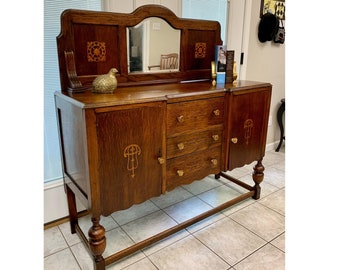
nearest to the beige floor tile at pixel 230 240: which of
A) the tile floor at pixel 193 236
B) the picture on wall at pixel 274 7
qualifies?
the tile floor at pixel 193 236

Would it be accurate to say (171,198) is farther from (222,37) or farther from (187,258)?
(222,37)

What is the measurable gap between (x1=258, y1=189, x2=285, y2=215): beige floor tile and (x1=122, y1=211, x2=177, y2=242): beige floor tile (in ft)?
2.56

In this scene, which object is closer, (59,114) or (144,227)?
(59,114)

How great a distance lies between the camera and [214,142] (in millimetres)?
1647

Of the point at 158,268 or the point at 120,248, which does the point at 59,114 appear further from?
the point at 158,268

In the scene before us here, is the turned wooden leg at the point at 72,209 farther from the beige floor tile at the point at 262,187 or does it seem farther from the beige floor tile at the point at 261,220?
the beige floor tile at the point at 262,187

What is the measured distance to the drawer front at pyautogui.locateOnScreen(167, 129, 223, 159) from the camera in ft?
4.74

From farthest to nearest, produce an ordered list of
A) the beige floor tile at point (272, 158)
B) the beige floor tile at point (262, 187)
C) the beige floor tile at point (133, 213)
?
the beige floor tile at point (272, 158) < the beige floor tile at point (262, 187) < the beige floor tile at point (133, 213)

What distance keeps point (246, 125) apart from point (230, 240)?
0.74 m

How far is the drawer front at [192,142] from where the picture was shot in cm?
144

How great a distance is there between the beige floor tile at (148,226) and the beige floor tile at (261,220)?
485mm

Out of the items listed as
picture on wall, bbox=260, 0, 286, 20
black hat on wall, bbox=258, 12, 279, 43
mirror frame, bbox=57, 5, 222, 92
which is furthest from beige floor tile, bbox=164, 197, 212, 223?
picture on wall, bbox=260, 0, 286, 20
